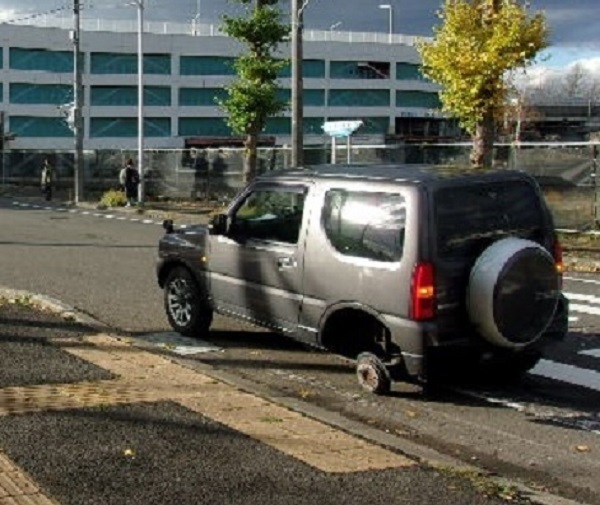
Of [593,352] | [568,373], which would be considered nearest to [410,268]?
[568,373]

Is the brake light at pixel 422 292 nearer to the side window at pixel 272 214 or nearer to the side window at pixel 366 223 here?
the side window at pixel 366 223

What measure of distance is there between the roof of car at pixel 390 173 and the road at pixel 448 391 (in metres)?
1.74

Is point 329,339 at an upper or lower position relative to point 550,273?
lower

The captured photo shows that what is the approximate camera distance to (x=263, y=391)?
25.6 ft

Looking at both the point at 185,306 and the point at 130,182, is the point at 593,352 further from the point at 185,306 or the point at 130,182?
the point at 130,182

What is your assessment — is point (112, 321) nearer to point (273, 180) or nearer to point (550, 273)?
point (273, 180)

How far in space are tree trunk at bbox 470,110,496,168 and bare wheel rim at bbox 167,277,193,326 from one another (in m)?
13.0

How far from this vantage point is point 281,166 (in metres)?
36.2

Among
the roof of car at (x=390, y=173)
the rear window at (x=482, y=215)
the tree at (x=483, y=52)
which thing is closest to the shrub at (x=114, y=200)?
the tree at (x=483, y=52)

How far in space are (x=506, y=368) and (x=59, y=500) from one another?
474 centimetres

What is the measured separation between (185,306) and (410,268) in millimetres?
3514

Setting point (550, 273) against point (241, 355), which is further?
point (241, 355)

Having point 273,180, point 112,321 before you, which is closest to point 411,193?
point 273,180

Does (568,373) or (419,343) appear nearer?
(419,343)
